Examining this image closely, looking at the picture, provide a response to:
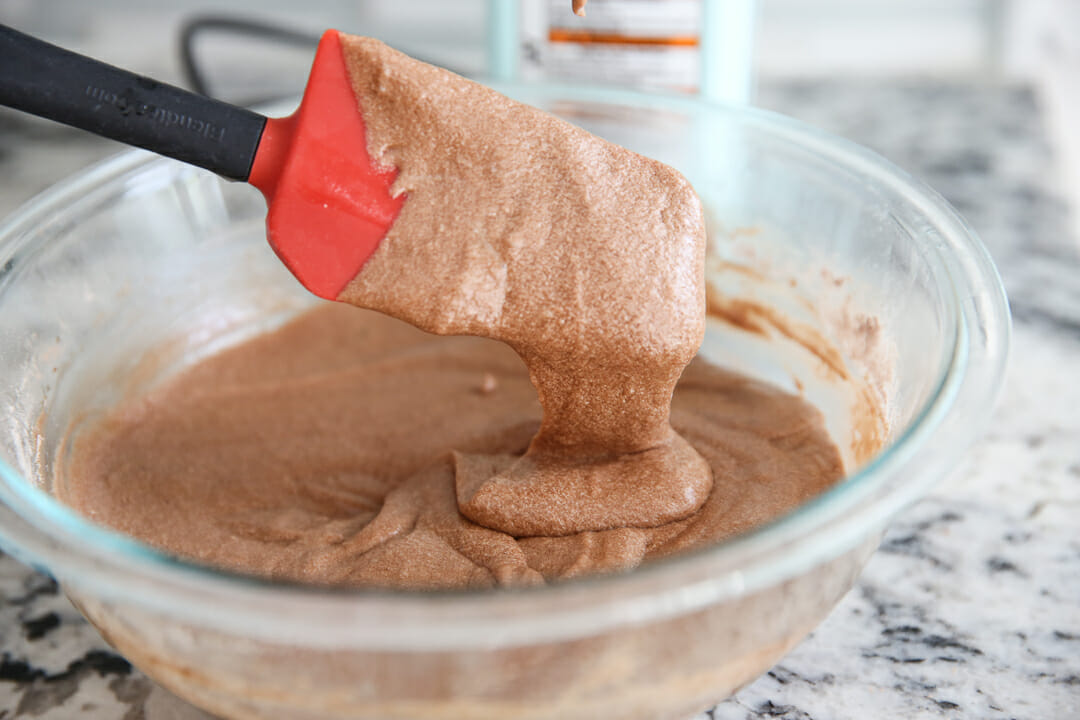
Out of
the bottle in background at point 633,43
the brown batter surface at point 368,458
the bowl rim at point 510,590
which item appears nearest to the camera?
Answer: the bowl rim at point 510,590

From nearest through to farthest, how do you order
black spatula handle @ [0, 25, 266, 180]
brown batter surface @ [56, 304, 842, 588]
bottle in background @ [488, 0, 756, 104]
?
1. black spatula handle @ [0, 25, 266, 180]
2. brown batter surface @ [56, 304, 842, 588]
3. bottle in background @ [488, 0, 756, 104]

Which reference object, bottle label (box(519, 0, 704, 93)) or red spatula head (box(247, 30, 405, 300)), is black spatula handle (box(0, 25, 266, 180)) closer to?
red spatula head (box(247, 30, 405, 300))

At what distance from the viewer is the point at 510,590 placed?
0.56m

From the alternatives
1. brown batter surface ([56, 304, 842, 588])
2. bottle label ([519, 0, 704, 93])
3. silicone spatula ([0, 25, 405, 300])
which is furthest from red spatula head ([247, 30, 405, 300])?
bottle label ([519, 0, 704, 93])

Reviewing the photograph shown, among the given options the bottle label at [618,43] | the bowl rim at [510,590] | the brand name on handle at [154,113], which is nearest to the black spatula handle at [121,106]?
the brand name on handle at [154,113]

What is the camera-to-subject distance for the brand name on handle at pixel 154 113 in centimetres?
68

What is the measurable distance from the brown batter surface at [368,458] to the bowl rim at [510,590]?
0.68 feet

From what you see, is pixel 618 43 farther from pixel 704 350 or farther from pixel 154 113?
pixel 154 113

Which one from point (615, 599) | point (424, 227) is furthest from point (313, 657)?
point (424, 227)

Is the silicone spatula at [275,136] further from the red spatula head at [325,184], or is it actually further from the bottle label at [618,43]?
the bottle label at [618,43]

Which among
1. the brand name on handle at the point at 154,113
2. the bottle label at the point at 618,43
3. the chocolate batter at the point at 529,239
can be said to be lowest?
the chocolate batter at the point at 529,239

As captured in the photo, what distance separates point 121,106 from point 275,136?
0.10 m

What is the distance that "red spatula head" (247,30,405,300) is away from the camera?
2.42 feet

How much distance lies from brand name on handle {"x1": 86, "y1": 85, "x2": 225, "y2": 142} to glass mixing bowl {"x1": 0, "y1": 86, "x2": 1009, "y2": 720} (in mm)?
250
